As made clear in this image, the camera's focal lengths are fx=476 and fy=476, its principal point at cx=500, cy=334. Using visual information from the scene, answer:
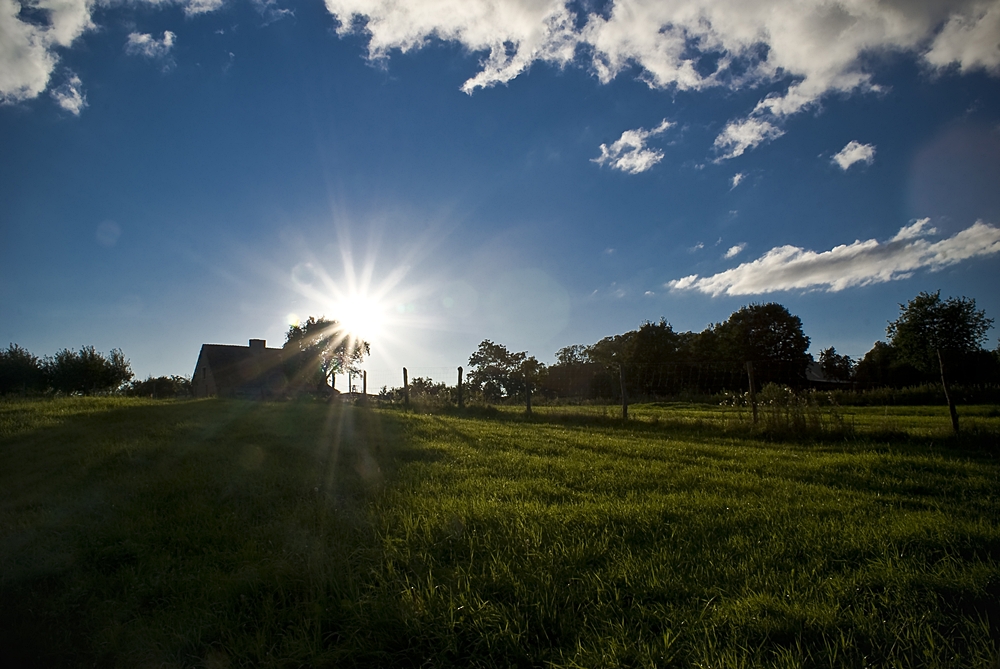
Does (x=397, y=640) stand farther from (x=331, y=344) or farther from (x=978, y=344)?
(x=331, y=344)

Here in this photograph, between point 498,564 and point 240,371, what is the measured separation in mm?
45624

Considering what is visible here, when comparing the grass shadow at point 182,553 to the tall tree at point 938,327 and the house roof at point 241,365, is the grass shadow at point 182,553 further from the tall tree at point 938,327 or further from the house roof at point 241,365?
the house roof at point 241,365

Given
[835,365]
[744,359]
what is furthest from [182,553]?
[835,365]

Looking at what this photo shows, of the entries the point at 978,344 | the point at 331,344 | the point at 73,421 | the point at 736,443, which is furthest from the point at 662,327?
the point at 73,421

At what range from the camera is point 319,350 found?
4712 centimetres

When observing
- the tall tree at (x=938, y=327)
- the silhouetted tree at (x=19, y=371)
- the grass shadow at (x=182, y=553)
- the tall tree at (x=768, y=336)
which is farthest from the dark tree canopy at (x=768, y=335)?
the silhouetted tree at (x=19, y=371)

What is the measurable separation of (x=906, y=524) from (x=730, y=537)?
1.71 m

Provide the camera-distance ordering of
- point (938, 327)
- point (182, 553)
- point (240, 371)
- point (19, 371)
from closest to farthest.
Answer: point (182, 553) → point (938, 327) → point (19, 371) → point (240, 371)

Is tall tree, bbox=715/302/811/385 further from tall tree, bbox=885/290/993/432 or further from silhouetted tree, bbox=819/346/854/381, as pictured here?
tall tree, bbox=885/290/993/432

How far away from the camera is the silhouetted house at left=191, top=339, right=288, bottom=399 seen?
41062 millimetres

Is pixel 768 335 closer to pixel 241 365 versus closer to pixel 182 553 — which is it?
pixel 241 365

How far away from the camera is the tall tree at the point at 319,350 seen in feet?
147

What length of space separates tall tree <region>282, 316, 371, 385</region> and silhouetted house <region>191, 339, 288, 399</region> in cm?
154

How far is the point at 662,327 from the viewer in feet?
240
